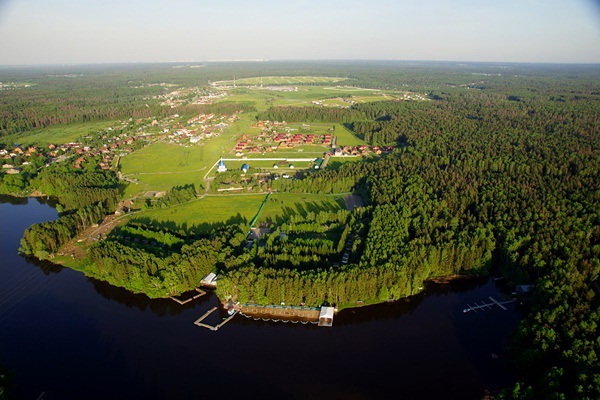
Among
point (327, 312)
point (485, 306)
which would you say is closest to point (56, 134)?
point (327, 312)

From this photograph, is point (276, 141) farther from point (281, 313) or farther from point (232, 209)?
point (281, 313)

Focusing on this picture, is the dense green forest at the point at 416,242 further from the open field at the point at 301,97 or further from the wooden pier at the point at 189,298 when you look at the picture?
the open field at the point at 301,97

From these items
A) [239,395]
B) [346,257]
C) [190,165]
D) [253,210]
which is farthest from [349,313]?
[190,165]

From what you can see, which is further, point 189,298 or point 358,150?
point 358,150

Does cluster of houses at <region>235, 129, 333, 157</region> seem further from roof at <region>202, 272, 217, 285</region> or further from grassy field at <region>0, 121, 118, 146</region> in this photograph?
roof at <region>202, 272, 217, 285</region>

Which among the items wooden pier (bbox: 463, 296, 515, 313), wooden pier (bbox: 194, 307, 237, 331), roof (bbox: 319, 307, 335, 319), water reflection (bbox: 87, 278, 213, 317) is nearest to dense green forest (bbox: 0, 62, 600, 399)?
water reflection (bbox: 87, 278, 213, 317)

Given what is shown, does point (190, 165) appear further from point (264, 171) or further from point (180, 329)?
point (180, 329)

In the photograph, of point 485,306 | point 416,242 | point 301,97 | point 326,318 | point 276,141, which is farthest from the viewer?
point 301,97

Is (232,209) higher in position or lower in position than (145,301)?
higher
